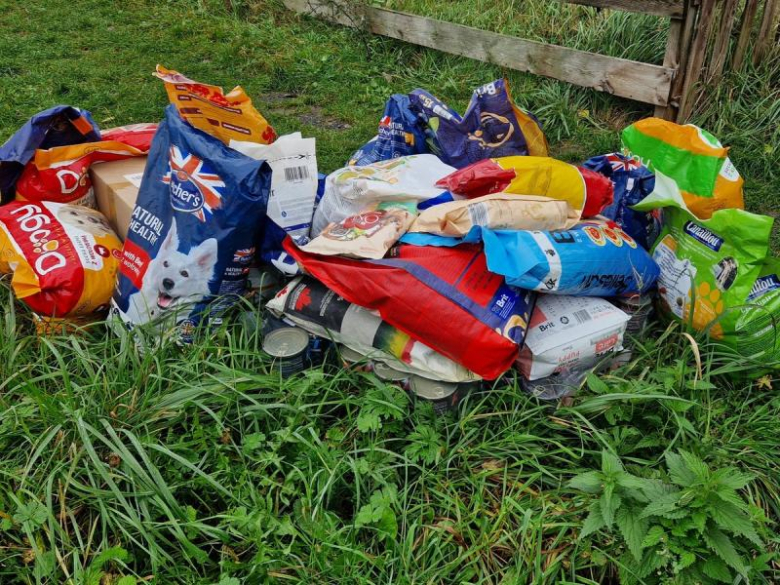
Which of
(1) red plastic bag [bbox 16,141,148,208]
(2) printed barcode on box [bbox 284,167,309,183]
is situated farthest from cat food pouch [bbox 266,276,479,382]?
(1) red plastic bag [bbox 16,141,148,208]

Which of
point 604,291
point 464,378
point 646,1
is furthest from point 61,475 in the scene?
point 646,1

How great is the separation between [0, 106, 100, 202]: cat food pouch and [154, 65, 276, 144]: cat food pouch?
0.49 metres

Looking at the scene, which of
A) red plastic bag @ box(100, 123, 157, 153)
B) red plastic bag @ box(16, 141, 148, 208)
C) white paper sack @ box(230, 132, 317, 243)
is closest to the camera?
white paper sack @ box(230, 132, 317, 243)

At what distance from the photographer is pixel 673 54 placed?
144 inches

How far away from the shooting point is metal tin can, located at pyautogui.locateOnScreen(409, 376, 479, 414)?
7.15 feet

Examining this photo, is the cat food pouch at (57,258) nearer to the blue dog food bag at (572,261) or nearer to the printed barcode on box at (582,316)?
the blue dog food bag at (572,261)

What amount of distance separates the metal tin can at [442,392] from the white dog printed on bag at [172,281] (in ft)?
2.69

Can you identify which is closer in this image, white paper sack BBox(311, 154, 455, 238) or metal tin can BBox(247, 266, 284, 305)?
white paper sack BBox(311, 154, 455, 238)

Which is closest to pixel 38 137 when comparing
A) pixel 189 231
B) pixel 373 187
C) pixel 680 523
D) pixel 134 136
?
pixel 134 136

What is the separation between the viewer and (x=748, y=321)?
89.9 inches

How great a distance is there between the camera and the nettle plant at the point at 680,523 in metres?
1.69

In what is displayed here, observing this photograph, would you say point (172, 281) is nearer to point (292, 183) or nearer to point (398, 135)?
point (292, 183)

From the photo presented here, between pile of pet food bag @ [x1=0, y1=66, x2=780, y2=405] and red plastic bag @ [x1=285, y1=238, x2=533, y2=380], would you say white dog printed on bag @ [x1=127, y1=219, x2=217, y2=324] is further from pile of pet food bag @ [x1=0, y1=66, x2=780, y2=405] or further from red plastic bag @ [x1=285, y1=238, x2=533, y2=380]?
red plastic bag @ [x1=285, y1=238, x2=533, y2=380]

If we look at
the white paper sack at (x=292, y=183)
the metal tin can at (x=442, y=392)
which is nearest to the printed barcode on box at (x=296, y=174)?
the white paper sack at (x=292, y=183)
